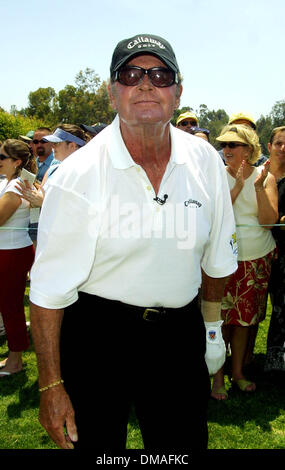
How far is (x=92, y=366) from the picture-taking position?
191cm

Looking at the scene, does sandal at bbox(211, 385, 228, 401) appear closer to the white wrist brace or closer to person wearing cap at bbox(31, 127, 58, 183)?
the white wrist brace

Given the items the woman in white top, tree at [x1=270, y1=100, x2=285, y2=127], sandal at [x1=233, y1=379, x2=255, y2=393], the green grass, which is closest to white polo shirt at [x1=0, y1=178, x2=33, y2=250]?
the woman in white top

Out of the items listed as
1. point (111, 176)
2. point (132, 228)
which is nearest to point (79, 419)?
point (132, 228)

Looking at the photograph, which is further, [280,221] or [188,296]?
[280,221]

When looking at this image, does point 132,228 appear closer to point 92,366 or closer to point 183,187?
point 183,187

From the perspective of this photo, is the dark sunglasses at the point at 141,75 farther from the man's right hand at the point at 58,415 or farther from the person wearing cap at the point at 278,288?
the person wearing cap at the point at 278,288

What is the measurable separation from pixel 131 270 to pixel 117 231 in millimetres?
163

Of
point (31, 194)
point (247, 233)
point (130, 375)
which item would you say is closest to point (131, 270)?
point (130, 375)

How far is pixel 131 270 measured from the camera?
1.79 meters

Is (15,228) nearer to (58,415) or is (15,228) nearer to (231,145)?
(231,145)

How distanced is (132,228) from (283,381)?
306 cm

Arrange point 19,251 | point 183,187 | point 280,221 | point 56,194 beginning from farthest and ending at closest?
point 19,251 < point 280,221 < point 183,187 < point 56,194

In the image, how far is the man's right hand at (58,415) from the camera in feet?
5.98

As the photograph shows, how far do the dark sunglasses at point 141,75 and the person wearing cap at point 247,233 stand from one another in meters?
1.96
